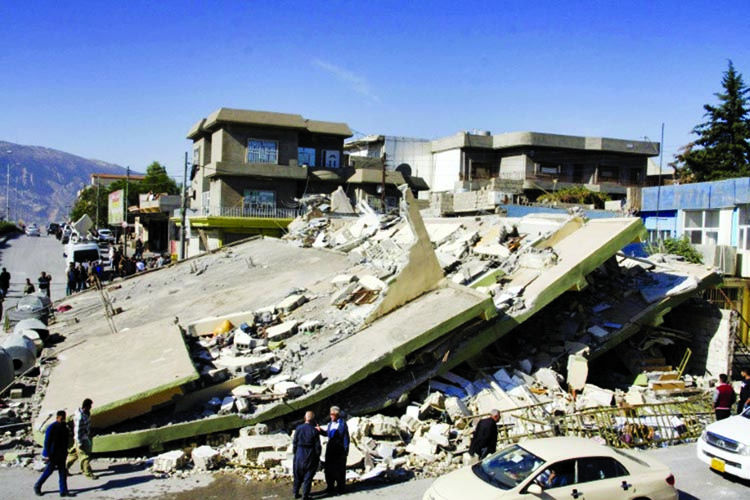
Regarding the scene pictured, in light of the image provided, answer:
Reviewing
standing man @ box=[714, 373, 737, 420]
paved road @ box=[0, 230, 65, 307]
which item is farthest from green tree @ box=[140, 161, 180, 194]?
standing man @ box=[714, 373, 737, 420]

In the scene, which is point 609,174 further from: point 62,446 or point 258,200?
point 62,446

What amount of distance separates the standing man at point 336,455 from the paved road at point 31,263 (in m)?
20.2

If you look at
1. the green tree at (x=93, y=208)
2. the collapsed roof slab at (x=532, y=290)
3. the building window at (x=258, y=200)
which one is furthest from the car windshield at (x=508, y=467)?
the green tree at (x=93, y=208)

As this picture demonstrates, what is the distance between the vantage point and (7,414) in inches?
418

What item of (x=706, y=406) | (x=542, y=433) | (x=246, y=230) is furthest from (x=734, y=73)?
(x=542, y=433)

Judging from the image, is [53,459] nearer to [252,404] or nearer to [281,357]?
[252,404]

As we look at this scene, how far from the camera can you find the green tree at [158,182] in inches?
2874

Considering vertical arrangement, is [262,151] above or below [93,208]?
above

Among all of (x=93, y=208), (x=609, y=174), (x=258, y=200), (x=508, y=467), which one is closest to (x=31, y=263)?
(x=258, y=200)

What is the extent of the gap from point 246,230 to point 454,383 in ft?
82.4

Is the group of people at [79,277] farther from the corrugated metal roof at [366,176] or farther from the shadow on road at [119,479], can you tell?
the shadow on road at [119,479]

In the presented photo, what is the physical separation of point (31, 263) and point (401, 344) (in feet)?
117

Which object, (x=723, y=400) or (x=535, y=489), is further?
(x=723, y=400)

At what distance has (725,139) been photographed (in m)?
41.2
